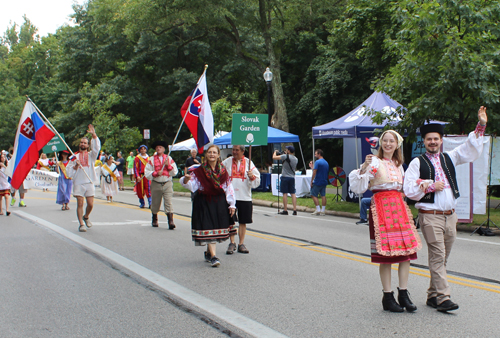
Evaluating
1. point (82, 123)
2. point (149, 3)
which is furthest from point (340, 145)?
point (82, 123)

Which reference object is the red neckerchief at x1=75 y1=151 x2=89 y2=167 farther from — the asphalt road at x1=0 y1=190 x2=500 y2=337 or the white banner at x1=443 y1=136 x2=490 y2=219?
the white banner at x1=443 y1=136 x2=490 y2=219

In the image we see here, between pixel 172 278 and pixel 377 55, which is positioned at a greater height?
pixel 377 55

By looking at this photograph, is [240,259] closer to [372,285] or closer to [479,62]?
[372,285]

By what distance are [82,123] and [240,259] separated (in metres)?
33.5

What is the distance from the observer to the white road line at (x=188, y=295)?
441cm

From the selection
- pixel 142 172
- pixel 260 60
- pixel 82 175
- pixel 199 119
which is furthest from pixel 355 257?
pixel 260 60

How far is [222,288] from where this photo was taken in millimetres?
5793

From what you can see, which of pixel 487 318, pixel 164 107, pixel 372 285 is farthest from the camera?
pixel 164 107

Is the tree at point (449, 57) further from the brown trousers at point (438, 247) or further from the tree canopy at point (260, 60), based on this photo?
the brown trousers at point (438, 247)

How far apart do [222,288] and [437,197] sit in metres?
2.56

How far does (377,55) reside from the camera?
19031mm

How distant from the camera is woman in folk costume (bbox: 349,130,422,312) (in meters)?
4.70

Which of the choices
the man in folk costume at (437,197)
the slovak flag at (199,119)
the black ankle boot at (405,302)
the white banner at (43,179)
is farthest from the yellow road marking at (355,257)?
the white banner at (43,179)

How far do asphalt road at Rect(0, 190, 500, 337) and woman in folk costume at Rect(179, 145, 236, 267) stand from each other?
43 centimetres
